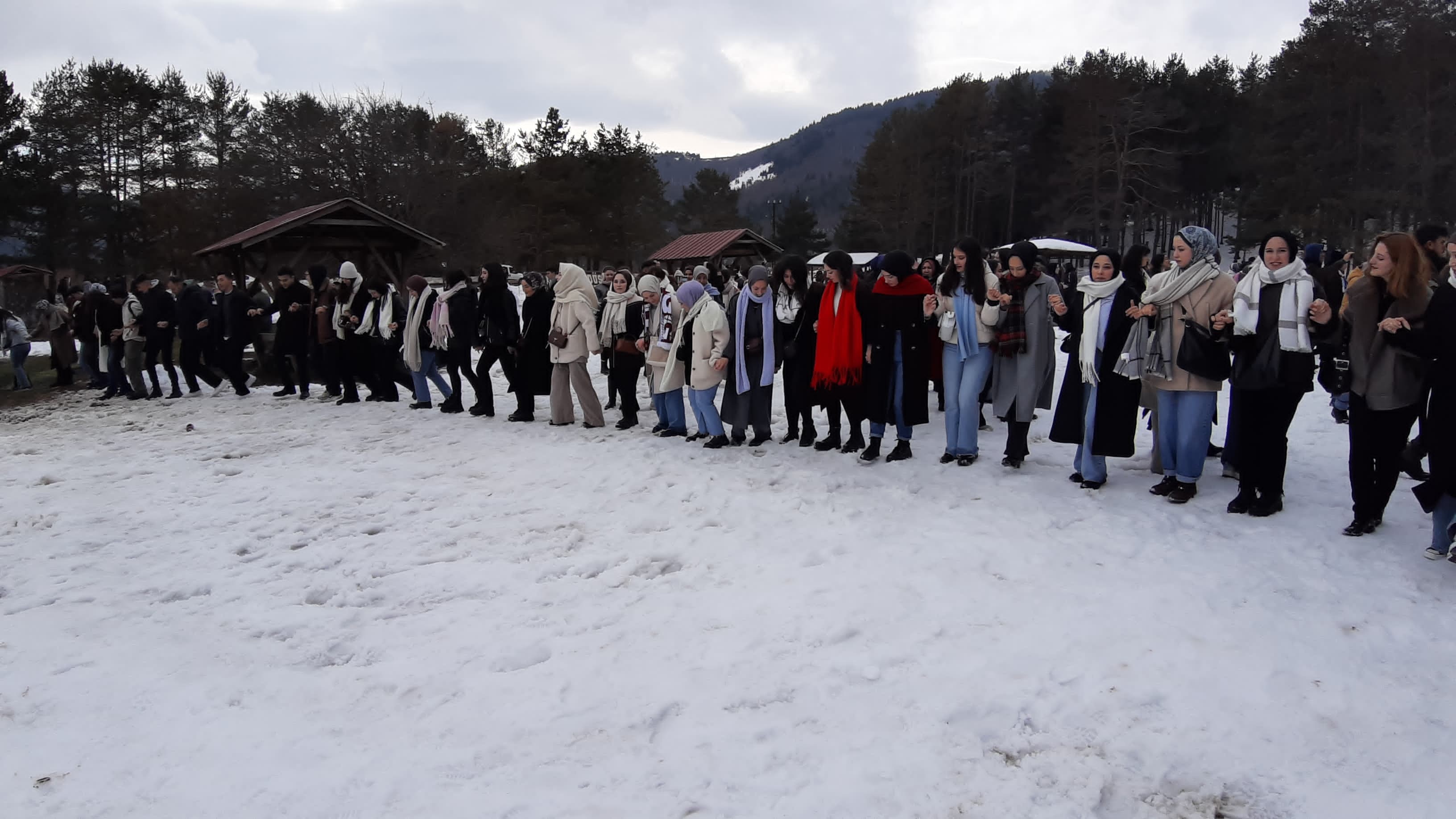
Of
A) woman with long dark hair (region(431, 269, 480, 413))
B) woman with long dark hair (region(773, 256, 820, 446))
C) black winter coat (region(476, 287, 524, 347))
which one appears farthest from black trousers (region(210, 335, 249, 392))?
woman with long dark hair (region(773, 256, 820, 446))

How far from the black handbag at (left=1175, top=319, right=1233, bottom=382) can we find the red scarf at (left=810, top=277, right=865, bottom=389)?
2.61 meters

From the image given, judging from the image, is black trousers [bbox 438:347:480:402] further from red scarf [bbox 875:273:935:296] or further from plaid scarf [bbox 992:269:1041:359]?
plaid scarf [bbox 992:269:1041:359]

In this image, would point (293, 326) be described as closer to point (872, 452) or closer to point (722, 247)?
point (872, 452)

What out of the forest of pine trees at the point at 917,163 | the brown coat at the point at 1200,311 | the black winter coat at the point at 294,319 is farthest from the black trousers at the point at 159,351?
the forest of pine trees at the point at 917,163

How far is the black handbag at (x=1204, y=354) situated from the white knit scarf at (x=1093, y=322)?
619mm

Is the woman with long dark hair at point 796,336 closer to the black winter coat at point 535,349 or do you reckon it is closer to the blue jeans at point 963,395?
the blue jeans at point 963,395

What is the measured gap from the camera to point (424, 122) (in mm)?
42781

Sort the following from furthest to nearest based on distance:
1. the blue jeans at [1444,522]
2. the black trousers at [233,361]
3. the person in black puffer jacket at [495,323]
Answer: the black trousers at [233,361]
the person in black puffer jacket at [495,323]
the blue jeans at [1444,522]

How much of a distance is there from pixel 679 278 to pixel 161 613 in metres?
13.2

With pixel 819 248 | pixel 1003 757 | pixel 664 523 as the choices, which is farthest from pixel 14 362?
pixel 819 248

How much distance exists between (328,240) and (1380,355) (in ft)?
64.6

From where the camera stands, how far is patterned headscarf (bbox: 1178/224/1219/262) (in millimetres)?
5734

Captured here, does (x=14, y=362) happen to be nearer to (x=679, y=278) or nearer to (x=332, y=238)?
(x=332, y=238)

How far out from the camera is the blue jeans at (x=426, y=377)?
1116cm
